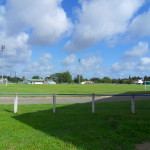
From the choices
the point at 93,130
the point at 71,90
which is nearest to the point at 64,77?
the point at 71,90

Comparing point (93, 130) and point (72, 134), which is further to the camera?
point (93, 130)

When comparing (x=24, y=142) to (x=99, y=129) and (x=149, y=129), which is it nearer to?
(x=99, y=129)

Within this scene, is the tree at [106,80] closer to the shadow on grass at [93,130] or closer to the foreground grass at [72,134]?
the shadow on grass at [93,130]

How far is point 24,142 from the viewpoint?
19.6 feet

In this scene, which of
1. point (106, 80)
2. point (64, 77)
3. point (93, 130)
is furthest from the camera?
point (64, 77)

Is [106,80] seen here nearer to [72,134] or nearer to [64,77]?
[64,77]

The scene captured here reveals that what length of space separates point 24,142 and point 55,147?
2.99 ft

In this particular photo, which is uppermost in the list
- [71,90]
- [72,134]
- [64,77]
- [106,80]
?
[64,77]

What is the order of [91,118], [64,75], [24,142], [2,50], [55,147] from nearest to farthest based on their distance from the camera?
[55,147]
[24,142]
[91,118]
[2,50]
[64,75]

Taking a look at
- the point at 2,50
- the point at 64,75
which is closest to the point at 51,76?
the point at 64,75

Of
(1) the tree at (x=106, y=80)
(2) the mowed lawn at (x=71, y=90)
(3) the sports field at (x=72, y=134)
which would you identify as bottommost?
(3) the sports field at (x=72, y=134)

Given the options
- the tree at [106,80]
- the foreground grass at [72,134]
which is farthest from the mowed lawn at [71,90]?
the tree at [106,80]

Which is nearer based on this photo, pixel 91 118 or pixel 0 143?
pixel 0 143

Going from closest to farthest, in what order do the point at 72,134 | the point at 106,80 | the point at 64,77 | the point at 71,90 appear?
1. the point at 72,134
2. the point at 71,90
3. the point at 106,80
4. the point at 64,77
